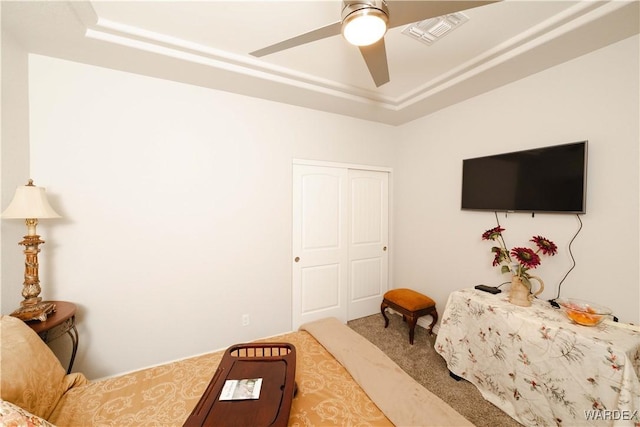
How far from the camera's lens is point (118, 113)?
6.96ft

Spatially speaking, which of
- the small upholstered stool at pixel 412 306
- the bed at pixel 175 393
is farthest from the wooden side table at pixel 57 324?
the small upholstered stool at pixel 412 306

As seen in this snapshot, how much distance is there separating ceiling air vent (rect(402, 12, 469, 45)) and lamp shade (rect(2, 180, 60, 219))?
108 inches

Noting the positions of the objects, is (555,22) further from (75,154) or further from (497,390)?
(75,154)

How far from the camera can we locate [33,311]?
159cm

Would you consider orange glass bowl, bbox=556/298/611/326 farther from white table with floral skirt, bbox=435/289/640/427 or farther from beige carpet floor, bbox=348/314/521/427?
beige carpet floor, bbox=348/314/521/427

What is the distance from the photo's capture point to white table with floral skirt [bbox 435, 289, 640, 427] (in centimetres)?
135

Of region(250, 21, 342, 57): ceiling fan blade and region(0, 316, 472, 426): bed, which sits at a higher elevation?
region(250, 21, 342, 57): ceiling fan blade

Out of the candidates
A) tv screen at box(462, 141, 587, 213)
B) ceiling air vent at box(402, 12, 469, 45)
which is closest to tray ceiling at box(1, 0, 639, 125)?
ceiling air vent at box(402, 12, 469, 45)

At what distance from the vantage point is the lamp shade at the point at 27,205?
155 cm

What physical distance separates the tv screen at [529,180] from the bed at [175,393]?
71.7 inches

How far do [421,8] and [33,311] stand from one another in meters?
2.86

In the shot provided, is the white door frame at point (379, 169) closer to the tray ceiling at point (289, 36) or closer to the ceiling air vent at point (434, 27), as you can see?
the tray ceiling at point (289, 36)

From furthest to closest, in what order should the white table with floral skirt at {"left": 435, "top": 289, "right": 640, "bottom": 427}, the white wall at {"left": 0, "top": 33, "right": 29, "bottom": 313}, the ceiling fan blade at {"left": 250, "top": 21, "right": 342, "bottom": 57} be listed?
the white wall at {"left": 0, "top": 33, "right": 29, "bottom": 313} → the white table with floral skirt at {"left": 435, "top": 289, "right": 640, "bottom": 427} → the ceiling fan blade at {"left": 250, "top": 21, "right": 342, "bottom": 57}

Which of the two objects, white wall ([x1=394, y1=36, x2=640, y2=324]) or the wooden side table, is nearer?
the wooden side table
